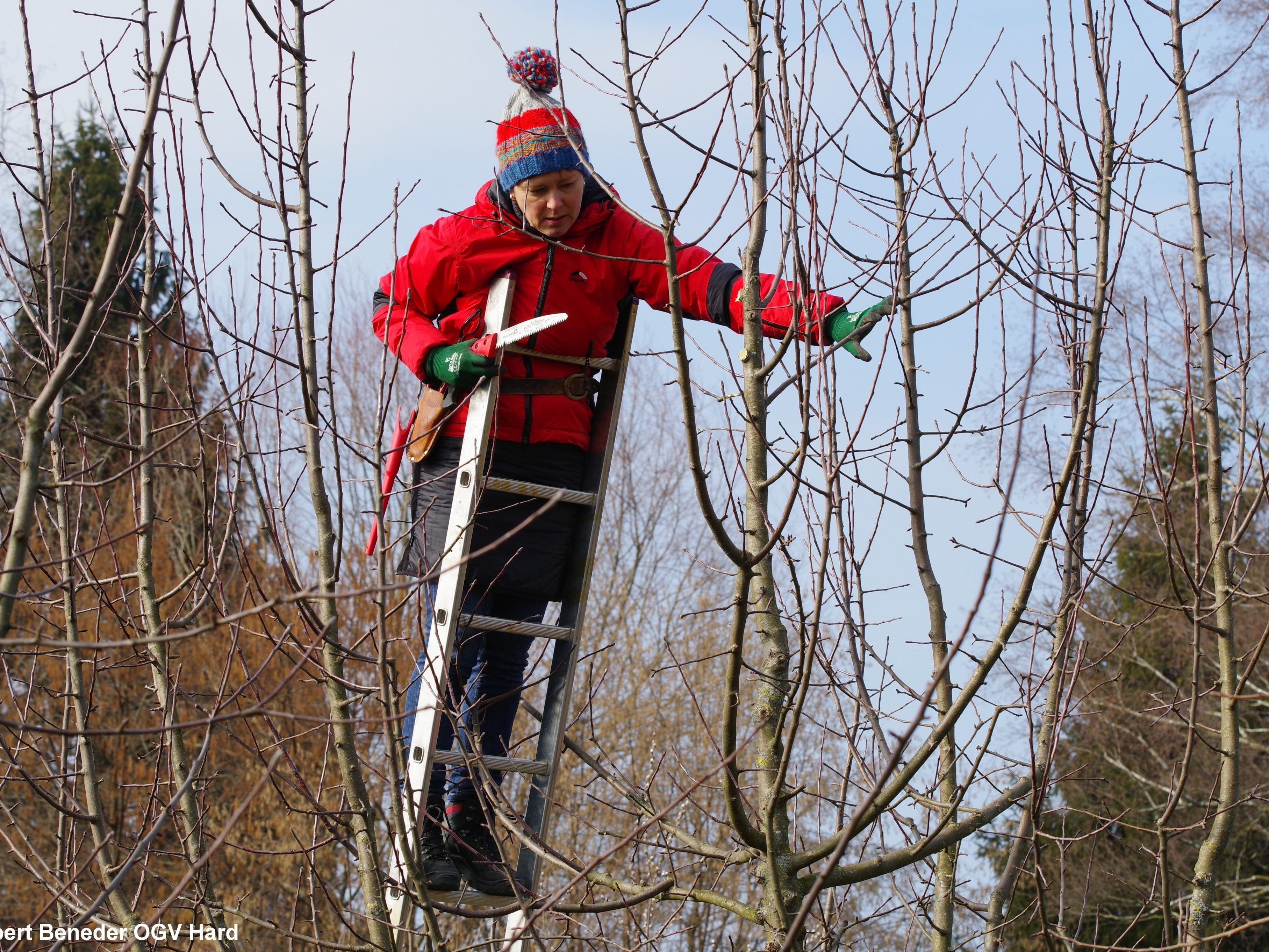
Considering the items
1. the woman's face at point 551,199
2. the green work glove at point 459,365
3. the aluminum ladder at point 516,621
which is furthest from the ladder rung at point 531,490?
the woman's face at point 551,199

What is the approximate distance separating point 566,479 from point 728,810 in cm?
133

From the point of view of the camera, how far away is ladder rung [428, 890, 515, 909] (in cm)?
287

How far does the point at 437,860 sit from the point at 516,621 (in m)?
0.60

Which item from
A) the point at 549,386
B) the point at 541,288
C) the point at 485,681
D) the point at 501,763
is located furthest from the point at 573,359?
the point at 501,763

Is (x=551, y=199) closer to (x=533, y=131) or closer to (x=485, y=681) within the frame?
(x=533, y=131)

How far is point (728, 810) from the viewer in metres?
2.10

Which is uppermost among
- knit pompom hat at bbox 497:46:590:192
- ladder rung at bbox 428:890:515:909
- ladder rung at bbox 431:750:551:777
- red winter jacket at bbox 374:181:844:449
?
knit pompom hat at bbox 497:46:590:192

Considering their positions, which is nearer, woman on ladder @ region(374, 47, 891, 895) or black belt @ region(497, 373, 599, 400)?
woman on ladder @ region(374, 47, 891, 895)

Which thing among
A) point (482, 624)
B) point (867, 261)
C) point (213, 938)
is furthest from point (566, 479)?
point (213, 938)

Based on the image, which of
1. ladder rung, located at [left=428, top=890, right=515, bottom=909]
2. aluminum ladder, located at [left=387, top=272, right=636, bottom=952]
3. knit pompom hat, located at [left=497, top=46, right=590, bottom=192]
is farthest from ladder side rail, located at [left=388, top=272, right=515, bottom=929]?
knit pompom hat, located at [left=497, top=46, right=590, bottom=192]

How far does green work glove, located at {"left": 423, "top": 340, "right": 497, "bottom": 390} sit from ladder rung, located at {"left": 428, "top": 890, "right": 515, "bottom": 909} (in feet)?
3.89

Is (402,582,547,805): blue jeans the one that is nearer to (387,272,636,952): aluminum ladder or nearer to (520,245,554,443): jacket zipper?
(387,272,636,952): aluminum ladder

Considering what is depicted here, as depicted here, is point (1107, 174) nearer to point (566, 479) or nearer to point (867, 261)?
point (867, 261)

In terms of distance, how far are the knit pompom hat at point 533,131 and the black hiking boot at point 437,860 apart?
155cm
